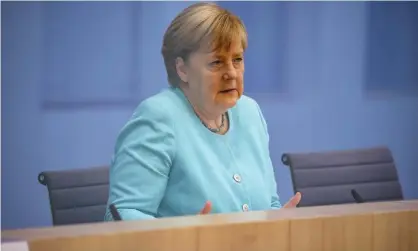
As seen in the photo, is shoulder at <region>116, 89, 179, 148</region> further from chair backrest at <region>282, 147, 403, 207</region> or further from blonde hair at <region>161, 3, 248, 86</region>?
chair backrest at <region>282, 147, 403, 207</region>

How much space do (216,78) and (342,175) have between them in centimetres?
96

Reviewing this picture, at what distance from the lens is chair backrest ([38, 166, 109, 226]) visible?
89.0 inches

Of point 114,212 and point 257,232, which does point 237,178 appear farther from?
point 257,232

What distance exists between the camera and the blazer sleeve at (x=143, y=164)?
1.68 m

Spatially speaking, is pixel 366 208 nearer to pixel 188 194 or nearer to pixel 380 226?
pixel 380 226

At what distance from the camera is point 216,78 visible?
6.05 feet

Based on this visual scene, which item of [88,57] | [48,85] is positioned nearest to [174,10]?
[88,57]

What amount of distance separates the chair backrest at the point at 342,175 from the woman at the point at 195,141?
62 centimetres

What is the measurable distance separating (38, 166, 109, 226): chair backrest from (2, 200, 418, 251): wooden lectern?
3.93 feet

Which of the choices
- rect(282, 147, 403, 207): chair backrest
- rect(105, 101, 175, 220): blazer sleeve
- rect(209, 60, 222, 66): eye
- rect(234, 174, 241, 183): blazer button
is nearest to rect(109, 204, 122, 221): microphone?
rect(105, 101, 175, 220): blazer sleeve

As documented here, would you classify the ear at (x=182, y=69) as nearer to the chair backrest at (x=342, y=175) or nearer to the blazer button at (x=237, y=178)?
the blazer button at (x=237, y=178)

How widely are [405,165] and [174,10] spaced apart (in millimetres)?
1508

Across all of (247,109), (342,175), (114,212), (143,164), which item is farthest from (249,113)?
(342,175)

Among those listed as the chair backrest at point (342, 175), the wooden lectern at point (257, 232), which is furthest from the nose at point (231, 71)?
the chair backrest at point (342, 175)
